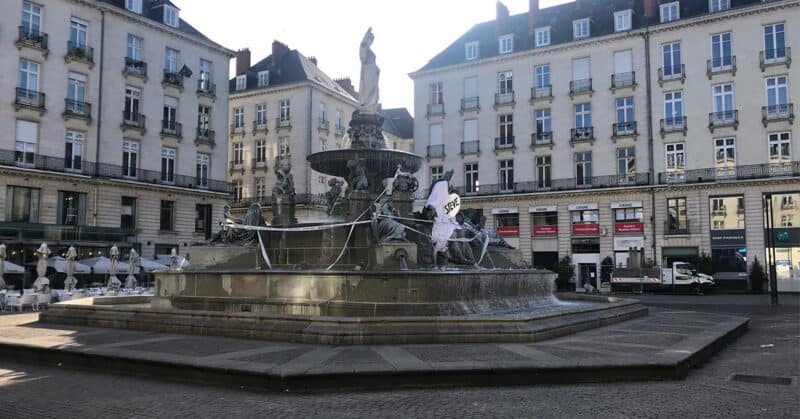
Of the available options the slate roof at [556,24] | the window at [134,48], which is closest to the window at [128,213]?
the window at [134,48]

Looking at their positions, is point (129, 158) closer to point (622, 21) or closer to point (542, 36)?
point (542, 36)

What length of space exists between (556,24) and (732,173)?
1868 cm

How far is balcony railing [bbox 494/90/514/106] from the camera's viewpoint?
173ft

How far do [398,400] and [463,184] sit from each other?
47.2 m

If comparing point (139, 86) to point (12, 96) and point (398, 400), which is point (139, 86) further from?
point (398, 400)

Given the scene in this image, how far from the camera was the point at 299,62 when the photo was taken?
62.4 metres

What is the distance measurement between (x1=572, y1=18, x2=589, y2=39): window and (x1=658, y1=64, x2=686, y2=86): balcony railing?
6968 mm

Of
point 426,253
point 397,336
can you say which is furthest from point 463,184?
point 397,336

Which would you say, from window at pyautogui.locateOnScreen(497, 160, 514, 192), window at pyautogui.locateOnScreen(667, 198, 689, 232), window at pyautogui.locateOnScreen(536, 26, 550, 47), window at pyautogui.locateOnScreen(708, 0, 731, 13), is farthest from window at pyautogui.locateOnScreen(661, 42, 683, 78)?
window at pyautogui.locateOnScreen(497, 160, 514, 192)

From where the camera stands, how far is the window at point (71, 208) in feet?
129

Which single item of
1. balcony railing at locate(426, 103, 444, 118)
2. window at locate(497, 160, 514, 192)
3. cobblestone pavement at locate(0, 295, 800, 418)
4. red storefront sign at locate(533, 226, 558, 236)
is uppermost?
balcony railing at locate(426, 103, 444, 118)

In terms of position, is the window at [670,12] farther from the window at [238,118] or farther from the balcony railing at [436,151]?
the window at [238,118]

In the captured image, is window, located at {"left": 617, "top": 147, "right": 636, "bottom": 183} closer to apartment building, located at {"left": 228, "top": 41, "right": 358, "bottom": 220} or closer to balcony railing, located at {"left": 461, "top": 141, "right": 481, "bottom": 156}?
balcony railing, located at {"left": 461, "top": 141, "right": 481, "bottom": 156}

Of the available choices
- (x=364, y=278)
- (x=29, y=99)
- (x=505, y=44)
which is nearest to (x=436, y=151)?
(x=505, y=44)
